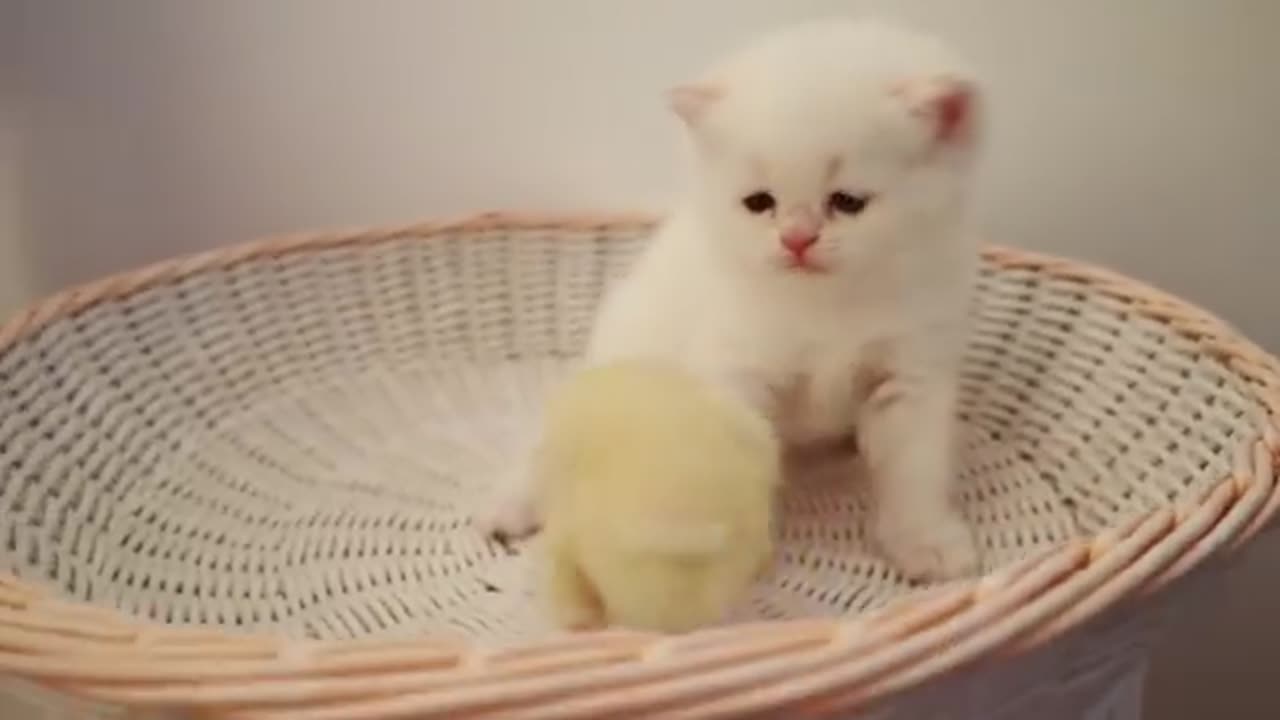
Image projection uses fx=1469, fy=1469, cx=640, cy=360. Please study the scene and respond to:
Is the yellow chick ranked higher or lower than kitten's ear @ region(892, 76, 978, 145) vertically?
lower

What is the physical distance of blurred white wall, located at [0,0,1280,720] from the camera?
45.9 inches

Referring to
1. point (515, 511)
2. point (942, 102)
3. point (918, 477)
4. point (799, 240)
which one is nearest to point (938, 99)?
point (942, 102)

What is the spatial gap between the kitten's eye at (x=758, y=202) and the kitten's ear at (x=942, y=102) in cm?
9

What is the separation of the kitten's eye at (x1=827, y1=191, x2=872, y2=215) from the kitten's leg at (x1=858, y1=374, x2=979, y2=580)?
0.49 feet

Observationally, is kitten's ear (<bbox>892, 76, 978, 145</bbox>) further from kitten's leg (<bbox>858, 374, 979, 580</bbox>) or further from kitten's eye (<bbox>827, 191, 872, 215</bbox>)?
kitten's leg (<bbox>858, 374, 979, 580</bbox>)

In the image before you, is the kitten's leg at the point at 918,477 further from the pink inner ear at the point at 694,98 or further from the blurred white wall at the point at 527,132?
the blurred white wall at the point at 527,132

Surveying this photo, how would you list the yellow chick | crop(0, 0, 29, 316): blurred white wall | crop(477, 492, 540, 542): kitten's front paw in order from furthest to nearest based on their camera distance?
crop(0, 0, 29, 316): blurred white wall < crop(477, 492, 540, 542): kitten's front paw < the yellow chick

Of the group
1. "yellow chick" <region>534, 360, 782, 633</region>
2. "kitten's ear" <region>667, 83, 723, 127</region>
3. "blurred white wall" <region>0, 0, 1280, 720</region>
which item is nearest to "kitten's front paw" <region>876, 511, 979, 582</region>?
"yellow chick" <region>534, 360, 782, 633</region>

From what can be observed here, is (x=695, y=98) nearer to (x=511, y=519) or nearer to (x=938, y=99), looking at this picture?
(x=938, y=99)

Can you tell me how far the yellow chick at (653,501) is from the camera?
A: 0.71m

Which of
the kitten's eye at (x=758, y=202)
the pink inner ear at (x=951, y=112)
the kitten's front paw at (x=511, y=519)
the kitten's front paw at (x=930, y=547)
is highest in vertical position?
the pink inner ear at (x=951, y=112)

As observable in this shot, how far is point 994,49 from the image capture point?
3.90 feet

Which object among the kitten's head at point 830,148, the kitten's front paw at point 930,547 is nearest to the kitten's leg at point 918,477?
the kitten's front paw at point 930,547

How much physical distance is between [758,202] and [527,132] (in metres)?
0.55
